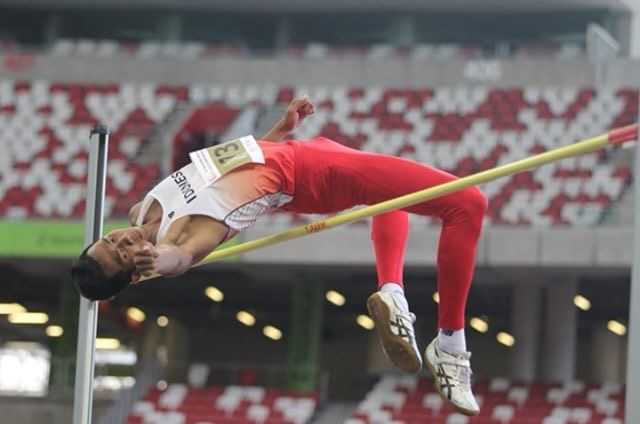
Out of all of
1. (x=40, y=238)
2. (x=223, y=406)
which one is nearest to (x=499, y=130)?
(x=223, y=406)

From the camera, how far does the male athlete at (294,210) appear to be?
19.8 ft

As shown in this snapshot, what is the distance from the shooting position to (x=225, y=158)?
6.18 meters

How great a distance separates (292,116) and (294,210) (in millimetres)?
356

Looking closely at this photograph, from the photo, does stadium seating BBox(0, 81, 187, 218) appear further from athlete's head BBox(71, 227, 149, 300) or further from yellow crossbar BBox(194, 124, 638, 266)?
athlete's head BBox(71, 227, 149, 300)

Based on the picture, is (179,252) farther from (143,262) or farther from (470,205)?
(470,205)

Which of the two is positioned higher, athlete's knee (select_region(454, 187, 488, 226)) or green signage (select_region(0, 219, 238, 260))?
green signage (select_region(0, 219, 238, 260))

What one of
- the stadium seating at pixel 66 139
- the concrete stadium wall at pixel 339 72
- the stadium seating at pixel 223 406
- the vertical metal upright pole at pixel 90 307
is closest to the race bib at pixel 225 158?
the vertical metal upright pole at pixel 90 307

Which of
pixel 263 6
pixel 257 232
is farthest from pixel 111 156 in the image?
pixel 263 6

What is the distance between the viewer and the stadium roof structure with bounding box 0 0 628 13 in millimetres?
27688

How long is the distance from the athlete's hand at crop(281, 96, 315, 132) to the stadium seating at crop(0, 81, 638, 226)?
41.8ft

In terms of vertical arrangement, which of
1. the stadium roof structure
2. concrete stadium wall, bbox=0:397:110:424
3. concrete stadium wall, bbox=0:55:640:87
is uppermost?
the stadium roof structure

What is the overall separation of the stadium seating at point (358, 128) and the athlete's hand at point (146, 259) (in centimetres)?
1328

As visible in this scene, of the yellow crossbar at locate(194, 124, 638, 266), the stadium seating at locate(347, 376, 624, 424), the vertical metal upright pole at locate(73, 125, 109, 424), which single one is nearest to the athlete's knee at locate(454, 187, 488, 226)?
the yellow crossbar at locate(194, 124, 638, 266)

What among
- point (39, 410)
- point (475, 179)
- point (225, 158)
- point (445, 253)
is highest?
point (39, 410)
